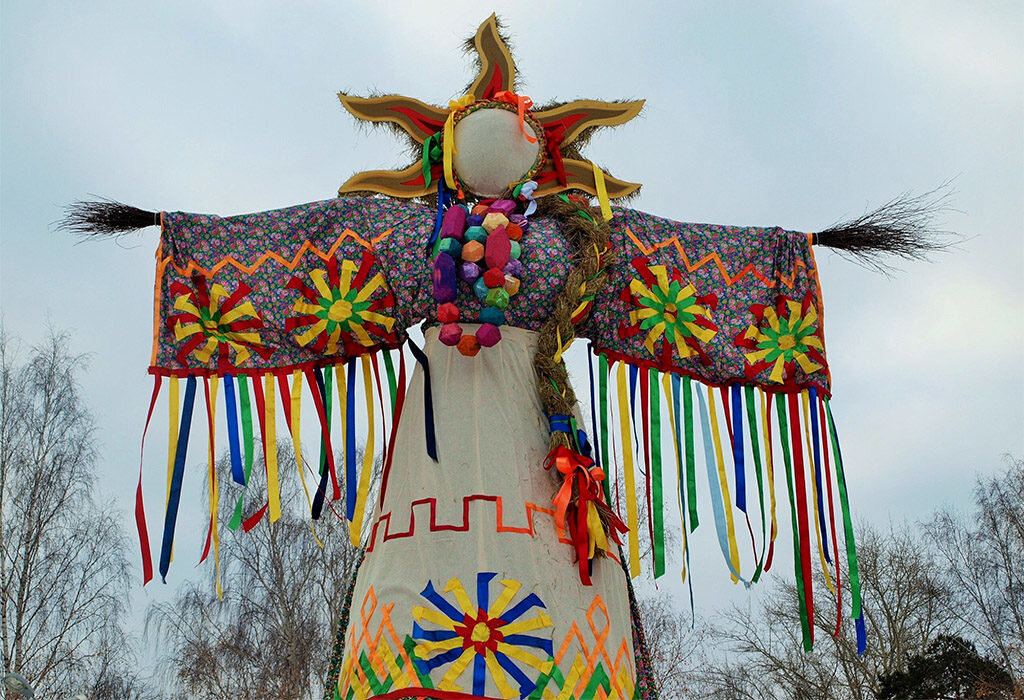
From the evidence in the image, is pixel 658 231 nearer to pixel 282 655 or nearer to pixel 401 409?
pixel 401 409

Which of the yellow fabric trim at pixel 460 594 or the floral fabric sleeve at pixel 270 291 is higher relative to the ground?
the floral fabric sleeve at pixel 270 291

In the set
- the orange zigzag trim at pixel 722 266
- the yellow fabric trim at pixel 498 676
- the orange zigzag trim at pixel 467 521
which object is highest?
the orange zigzag trim at pixel 722 266

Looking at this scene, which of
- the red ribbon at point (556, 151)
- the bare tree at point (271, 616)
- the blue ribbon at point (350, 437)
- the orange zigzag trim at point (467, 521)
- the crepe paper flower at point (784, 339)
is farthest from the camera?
the bare tree at point (271, 616)

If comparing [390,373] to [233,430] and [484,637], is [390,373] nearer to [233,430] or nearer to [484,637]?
[233,430]

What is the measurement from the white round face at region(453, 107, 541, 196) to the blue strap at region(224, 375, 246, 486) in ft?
3.21

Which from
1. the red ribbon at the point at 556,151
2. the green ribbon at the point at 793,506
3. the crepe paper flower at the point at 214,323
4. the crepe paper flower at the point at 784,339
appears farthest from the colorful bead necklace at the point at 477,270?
the green ribbon at the point at 793,506

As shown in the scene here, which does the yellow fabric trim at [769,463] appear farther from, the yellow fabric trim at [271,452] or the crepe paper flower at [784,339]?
the yellow fabric trim at [271,452]

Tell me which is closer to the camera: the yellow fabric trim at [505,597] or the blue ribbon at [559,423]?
the yellow fabric trim at [505,597]

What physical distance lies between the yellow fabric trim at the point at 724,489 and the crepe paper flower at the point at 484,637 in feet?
2.67

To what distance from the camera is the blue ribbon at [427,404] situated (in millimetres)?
3115

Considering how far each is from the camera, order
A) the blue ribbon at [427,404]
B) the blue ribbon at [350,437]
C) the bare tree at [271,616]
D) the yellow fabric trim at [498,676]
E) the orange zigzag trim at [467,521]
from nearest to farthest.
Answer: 1. the yellow fabric trim at [498,676]
2. the orange zigzag trim at [467,521]
3. the blue ribbon at [427,404]
4. the blue ribbon at [350,437]
5. the bare tree at [271,616]

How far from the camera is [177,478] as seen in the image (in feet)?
10.7

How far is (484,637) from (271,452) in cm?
90

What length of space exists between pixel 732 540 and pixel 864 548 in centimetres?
1111
